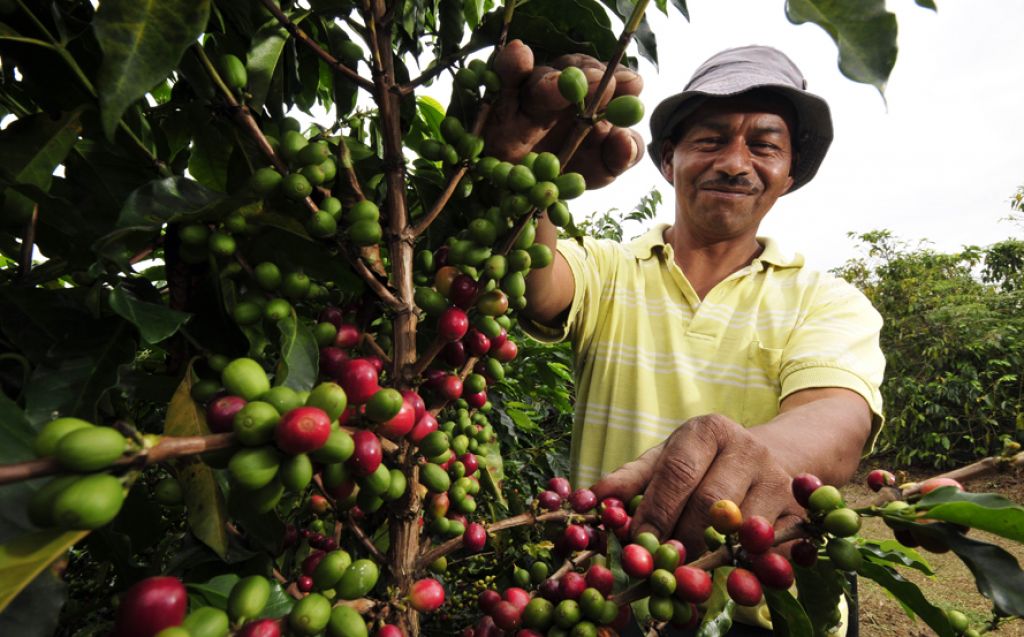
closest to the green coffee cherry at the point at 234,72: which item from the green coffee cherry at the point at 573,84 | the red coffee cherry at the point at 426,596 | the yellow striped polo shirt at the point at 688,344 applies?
the green coffee cherry at the point at 573,84

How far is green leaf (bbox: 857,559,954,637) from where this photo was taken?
0.89 metres

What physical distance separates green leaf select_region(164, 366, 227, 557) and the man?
3.35 ft

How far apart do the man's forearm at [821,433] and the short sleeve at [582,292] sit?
2.93 feet

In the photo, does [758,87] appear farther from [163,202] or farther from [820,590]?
[163,202]

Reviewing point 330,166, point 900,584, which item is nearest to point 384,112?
point 330,166

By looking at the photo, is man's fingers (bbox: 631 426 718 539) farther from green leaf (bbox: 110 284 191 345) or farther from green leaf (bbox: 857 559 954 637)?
green leaf (bbox: 110 284 191 345)

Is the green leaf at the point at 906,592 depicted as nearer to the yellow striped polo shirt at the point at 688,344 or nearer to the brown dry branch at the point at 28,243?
the yellow striped polo shirt at the point at 688,344

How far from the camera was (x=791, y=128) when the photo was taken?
2951 mm

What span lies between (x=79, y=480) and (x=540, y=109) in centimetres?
87

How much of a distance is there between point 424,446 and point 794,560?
0.65 metres

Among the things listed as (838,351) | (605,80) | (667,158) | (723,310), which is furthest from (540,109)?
(667,158)

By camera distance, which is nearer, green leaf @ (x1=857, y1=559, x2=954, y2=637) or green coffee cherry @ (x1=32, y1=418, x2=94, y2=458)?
green coffee cherry @ (x1=32, y1=418, x2=94, y2=458)

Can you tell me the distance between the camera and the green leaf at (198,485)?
0.81 metres

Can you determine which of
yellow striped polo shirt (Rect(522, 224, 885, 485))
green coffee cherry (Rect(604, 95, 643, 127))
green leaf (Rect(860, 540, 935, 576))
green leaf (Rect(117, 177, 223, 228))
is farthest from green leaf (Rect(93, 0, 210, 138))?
yellow striped polo shirt (Rect(522, 224, 885, 485))
